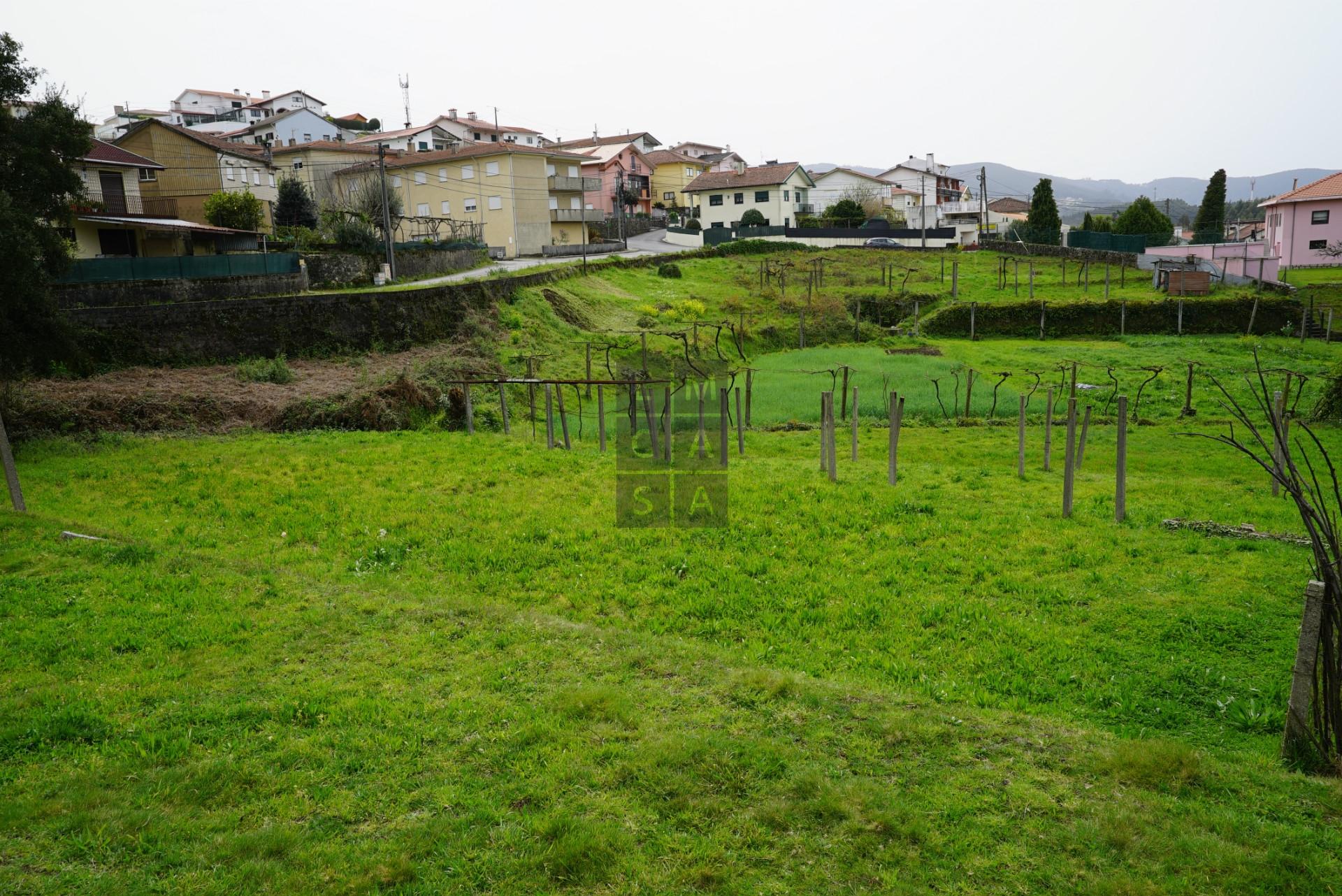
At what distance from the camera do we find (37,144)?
19141 millimetres

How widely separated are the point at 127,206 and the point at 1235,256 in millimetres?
53924

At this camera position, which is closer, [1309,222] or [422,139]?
[1309,222]

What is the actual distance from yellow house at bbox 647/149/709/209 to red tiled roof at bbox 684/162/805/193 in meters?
8.55

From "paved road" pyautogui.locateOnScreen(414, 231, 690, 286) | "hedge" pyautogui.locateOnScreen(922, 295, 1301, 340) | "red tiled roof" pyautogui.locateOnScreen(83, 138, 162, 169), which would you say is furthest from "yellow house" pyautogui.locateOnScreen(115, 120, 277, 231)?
"hedge" pyautogui.locateOnScreen(922, 295, 1301, 340)

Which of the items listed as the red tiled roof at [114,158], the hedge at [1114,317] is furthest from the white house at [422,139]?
the hedge at [1114,317]

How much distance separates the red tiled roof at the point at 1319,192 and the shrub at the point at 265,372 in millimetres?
57342

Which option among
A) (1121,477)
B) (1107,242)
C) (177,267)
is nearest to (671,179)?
(1107,242)

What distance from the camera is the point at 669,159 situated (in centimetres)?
8225

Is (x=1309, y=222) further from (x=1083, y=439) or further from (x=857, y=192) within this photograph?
(x=1083, y=439)

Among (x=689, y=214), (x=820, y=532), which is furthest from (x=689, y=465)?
(x=689, y=214)

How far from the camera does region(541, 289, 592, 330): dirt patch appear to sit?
111 ft

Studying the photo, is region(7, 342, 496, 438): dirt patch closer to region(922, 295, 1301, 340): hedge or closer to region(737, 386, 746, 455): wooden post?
region(737, 386, 746, 455): wooden post

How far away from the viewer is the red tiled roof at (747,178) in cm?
6888

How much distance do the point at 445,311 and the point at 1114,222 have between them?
57623mm
